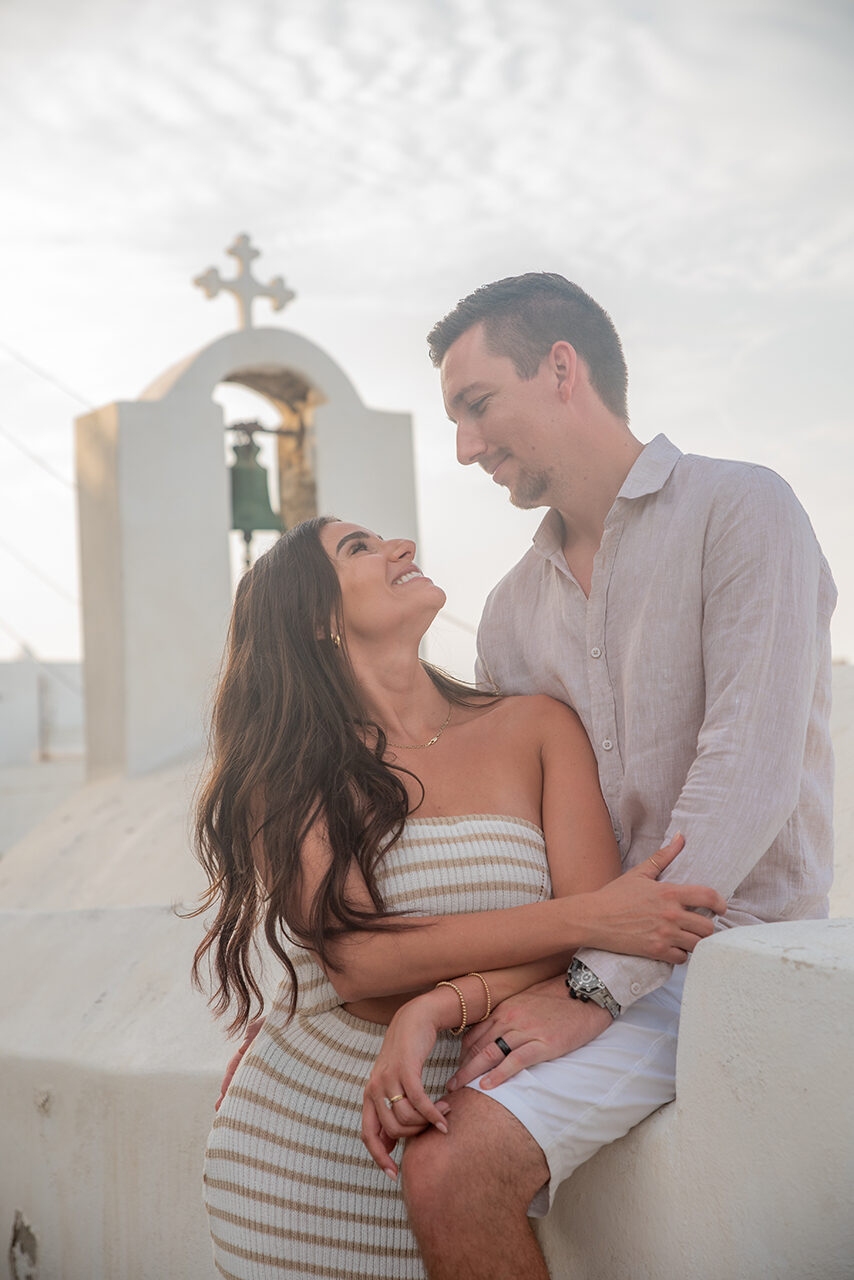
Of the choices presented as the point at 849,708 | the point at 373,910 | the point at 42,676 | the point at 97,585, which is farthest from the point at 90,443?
the point at 42,676

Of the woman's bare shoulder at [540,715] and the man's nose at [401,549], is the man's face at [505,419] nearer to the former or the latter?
the man's nose at [401,549]

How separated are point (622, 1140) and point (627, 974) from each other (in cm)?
24

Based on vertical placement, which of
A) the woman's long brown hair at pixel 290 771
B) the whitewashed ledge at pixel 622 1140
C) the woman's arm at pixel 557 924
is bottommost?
the whitewashed ledge at pixel 622 1140

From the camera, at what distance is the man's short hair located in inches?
97.9

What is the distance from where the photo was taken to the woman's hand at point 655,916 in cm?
191

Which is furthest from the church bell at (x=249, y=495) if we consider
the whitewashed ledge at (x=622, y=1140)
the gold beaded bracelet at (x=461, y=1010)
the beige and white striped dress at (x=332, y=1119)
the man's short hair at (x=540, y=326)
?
the gold beaded bracelet at (x=461, y=1010)

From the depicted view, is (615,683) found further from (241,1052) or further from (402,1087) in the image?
(241,1052)

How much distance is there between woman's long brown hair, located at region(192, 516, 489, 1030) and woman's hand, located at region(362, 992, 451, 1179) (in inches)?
7.3

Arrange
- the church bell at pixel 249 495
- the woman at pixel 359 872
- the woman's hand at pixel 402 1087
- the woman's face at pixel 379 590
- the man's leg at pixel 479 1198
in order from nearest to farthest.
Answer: the man's leg at pixel 479 1198 < the woman's hand at pixel 402 1087 < the woman at pixel 359 872 < the woman's face at pixel 379 590 < the church bell at pixel 249 495

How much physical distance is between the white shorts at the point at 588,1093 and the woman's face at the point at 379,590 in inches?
37.4

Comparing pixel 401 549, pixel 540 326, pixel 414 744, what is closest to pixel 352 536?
pixel 401 549

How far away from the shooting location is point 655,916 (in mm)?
1921

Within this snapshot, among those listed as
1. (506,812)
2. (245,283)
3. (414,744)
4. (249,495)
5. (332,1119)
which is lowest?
(332,1119)

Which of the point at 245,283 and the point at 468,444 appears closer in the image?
the point at 468,444
